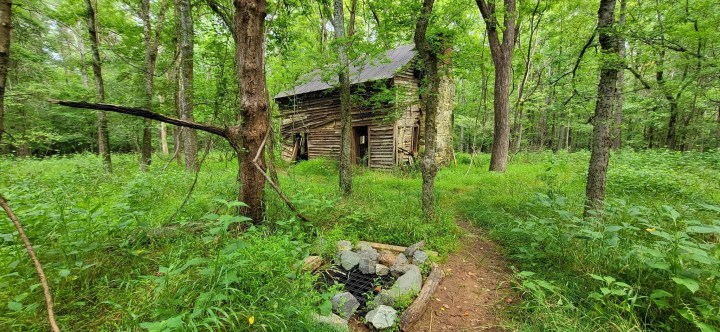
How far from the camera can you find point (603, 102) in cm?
390

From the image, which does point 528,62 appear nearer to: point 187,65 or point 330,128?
point 330,128

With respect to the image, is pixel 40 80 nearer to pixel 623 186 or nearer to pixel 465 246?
pixel 465 246

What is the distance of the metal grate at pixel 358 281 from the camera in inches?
123

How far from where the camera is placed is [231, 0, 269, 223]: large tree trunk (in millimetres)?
3061

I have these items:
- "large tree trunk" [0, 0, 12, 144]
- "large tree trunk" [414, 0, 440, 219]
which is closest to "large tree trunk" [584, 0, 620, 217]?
"large tree trunk" [414, 0, 440, 219]

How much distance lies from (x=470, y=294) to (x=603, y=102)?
3461 millimetres

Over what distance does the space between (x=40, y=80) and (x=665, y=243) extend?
2091 centimetres

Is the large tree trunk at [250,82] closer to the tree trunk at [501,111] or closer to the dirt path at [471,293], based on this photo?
the dirt path at [471,293]

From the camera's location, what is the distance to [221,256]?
218cm

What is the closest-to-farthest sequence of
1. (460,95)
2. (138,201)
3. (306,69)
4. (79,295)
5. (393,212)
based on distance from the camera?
(79,295) → (138,201) → (393,212) → (306,69) → (460,95)

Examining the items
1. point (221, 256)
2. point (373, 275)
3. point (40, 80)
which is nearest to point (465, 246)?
point (373, 275)

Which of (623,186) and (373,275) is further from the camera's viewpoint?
(623,186)

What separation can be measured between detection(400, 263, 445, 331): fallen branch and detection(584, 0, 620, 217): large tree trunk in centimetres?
233

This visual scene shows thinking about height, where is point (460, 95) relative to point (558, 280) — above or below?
above
